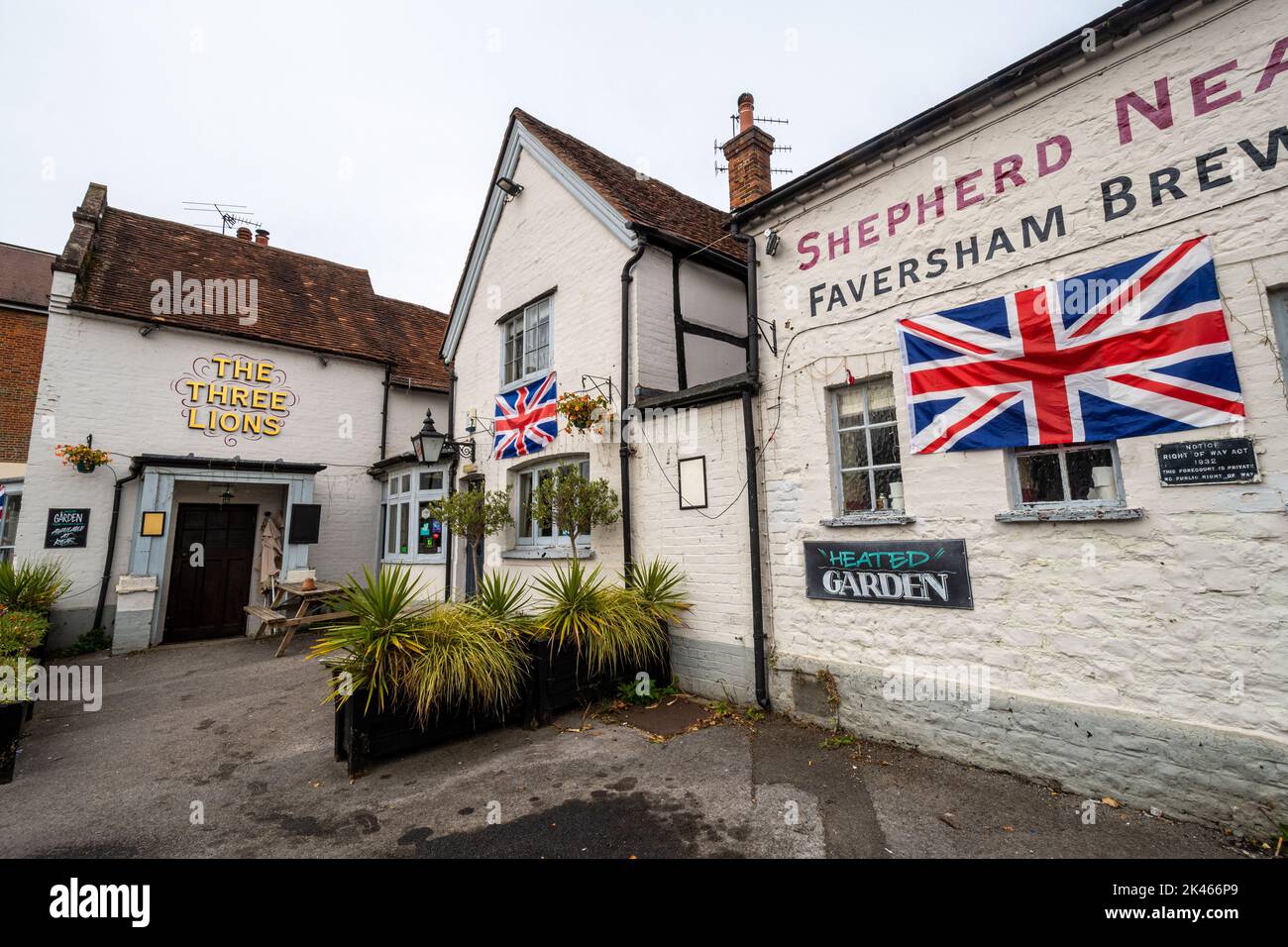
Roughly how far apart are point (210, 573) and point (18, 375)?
7600 mm

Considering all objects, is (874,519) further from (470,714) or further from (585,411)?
(470,714)

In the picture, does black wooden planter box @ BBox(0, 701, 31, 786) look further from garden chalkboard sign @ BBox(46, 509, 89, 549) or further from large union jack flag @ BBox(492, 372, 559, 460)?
garden chalkboard sign @ BBox(46, 509, 89, 549)

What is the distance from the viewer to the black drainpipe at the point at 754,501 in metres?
5.69

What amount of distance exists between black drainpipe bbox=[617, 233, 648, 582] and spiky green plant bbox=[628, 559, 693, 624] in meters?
0.37

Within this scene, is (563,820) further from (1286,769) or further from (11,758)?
(11,758)

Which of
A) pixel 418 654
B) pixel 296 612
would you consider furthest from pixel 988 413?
pixel 296 612

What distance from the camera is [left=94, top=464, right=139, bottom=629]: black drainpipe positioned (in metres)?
10.2

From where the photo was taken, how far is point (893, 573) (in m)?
4.88

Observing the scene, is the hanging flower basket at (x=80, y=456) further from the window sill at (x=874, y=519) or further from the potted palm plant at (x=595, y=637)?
the window sill at (x=874, y=519)

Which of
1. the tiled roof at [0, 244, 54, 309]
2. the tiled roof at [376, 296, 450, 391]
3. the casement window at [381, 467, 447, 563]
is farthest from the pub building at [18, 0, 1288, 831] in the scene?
the tiled roof at [0, 244, 54, 309]

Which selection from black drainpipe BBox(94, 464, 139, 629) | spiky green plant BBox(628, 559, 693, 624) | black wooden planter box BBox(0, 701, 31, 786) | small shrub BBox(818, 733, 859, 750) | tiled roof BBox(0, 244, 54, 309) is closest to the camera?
black wooden planter box BBox(0, 701, 31, 786)

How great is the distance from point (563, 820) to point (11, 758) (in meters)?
5.11

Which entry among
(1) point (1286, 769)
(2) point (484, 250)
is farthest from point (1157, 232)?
(2) point (484, 250)
